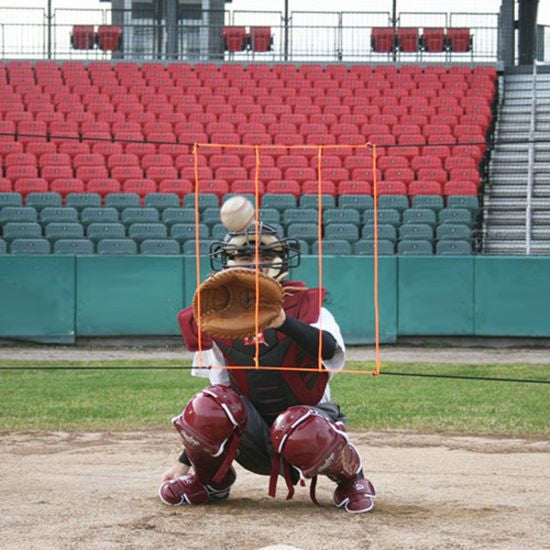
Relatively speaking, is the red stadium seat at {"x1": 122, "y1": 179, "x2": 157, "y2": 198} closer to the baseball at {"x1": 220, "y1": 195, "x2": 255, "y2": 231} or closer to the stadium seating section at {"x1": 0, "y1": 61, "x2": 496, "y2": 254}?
the stadium seating section at {"x1": 0, "y1": 61, "x2": 496, "y2": 254}

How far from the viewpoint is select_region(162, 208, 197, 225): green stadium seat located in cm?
1558

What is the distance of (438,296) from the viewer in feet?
48.1

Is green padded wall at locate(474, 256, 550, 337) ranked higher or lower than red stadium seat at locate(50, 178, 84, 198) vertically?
lower

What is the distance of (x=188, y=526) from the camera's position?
14.4 ft

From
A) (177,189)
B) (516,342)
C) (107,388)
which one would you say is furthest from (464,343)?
(107,388)

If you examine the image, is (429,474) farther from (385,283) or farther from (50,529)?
(385,283)

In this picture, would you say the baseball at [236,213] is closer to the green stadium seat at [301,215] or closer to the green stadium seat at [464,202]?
the green stadium seat at [301,215]

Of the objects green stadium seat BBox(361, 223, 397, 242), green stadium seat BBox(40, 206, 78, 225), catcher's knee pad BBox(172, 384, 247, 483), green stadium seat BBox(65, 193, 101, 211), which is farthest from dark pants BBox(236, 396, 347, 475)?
green stadium seat BBox(65, 193, 101, 211)

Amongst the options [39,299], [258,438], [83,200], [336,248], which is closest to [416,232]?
[336,248]

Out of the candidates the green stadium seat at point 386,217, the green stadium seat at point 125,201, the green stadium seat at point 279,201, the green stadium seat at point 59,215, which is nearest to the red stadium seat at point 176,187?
the green stadium seat at point 125,201

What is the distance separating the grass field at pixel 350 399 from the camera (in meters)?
8.14

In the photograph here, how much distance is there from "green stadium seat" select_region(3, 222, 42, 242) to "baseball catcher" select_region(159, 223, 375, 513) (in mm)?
10750

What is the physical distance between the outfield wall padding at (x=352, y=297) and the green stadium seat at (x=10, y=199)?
2054 mm

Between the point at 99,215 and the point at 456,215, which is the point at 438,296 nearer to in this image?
the point at 456,215
